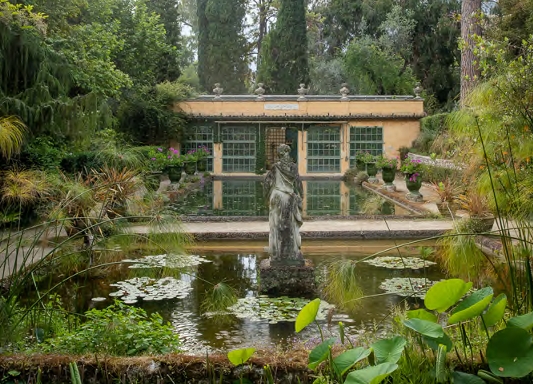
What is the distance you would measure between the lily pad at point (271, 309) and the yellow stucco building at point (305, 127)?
62.5 ft

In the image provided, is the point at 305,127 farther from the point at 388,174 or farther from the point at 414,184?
the point at 414,184

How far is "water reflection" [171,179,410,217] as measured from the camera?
1330cm

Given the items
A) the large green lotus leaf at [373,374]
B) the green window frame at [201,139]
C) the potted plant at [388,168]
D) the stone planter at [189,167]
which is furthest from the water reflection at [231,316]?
the green window frame at [201,139]

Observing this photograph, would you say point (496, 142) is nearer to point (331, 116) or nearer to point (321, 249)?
point (321, 249)

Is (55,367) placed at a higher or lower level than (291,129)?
lower

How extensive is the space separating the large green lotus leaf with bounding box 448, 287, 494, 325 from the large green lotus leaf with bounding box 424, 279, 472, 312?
67 mm

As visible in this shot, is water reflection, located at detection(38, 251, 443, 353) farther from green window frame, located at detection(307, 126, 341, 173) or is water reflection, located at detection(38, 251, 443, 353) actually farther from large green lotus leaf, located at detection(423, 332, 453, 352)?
green window frame, located at detection(307, 126, 341, 173)

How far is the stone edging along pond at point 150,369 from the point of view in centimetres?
316

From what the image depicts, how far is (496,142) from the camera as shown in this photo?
212 inches

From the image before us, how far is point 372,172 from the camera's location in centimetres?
2011

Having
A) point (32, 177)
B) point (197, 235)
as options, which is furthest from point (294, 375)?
point (197, 235)

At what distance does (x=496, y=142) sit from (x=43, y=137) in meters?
9.32

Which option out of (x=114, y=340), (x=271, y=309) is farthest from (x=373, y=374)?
(x=271, y=309)

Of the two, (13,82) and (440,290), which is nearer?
(440,290)
